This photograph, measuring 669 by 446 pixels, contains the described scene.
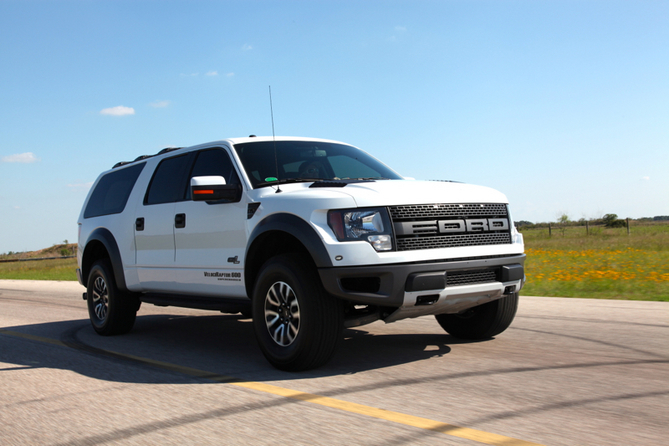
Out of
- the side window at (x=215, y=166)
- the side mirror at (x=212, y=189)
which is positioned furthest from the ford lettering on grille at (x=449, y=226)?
the side window at (x=215, y=166)

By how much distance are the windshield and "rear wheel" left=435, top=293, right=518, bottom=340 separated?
1.59m

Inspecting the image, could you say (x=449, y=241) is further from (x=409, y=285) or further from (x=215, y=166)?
(x=215, y=166)

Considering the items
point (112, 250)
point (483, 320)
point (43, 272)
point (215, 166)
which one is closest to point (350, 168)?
point (215, 166)

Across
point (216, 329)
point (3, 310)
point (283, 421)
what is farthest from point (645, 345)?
point (3, 310)

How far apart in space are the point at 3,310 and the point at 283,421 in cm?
987

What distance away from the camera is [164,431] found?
3561 millimetres

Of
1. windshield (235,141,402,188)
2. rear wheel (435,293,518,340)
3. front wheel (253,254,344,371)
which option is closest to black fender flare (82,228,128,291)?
windshield (235,141,402,188)

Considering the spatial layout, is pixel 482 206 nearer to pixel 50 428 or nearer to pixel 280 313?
pixel 280 313

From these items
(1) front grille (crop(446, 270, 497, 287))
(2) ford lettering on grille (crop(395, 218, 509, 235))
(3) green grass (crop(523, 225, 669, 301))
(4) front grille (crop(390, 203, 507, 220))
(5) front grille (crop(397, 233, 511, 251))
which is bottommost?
(3) green grass (crop(523, 225, 669, 301))

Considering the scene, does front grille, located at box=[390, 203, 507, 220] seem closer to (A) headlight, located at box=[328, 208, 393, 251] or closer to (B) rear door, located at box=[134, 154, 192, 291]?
(A) headlight, located at box=[328, 208, 393, 251]

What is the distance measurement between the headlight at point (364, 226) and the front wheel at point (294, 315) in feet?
1.35

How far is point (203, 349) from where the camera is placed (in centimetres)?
636

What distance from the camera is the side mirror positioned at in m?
5.36

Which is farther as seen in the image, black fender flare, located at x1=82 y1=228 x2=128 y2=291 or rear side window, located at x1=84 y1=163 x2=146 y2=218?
rear side window, located at x1=84 y1=163 x2=146 y2=218
